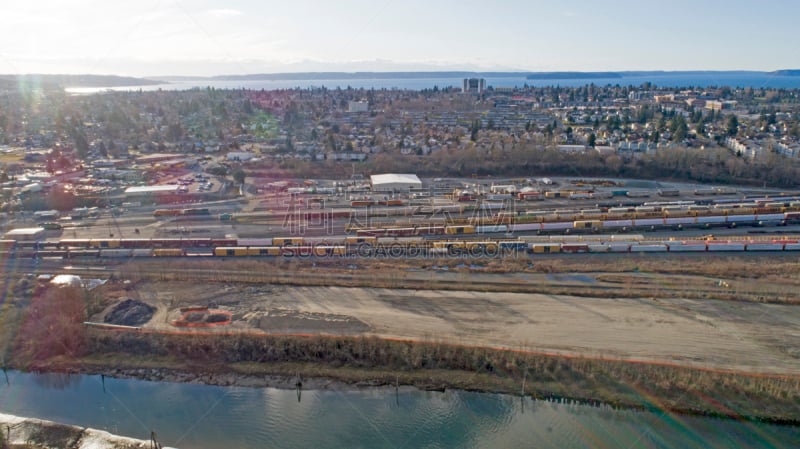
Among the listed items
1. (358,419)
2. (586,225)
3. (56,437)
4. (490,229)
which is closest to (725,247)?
(586,225)

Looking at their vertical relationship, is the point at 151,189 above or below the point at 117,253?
above

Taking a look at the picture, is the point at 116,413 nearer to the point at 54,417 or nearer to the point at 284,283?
the point at 54,417

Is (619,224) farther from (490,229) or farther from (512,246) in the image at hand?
(512,246)

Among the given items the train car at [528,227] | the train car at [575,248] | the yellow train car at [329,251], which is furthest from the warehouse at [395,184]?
the train car at [575,248]

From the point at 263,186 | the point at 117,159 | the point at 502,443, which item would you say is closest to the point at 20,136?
the point at 117,159

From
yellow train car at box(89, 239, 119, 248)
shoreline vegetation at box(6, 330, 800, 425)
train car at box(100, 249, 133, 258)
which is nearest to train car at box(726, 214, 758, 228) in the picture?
shoreline vegetation at box(6, 330, 800, 425)

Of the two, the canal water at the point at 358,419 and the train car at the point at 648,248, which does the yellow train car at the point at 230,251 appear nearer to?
the canal water at the point at 358,419

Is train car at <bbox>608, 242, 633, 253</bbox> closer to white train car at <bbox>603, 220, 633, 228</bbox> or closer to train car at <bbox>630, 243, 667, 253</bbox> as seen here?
train car at <bbox>630, 243, 667, 253</bbox>
